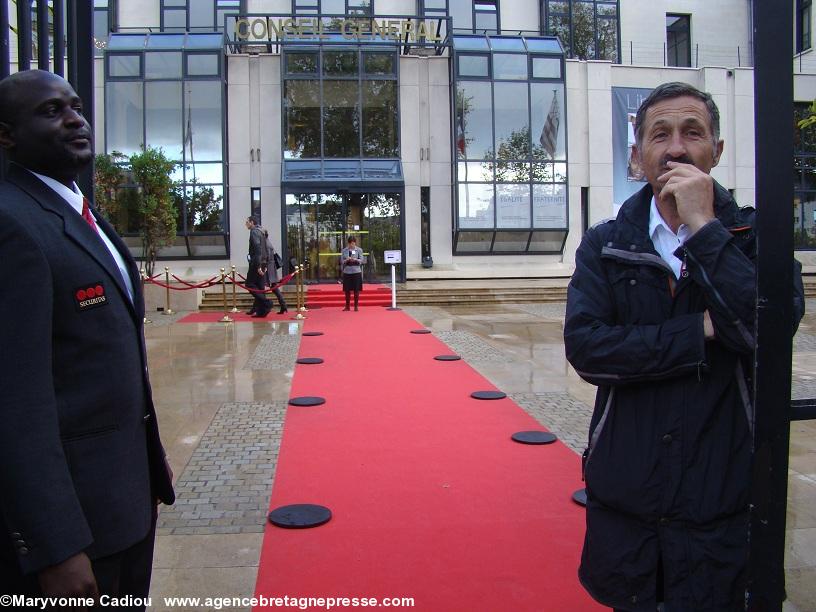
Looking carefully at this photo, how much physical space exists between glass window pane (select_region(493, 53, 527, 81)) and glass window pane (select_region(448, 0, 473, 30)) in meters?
3.44

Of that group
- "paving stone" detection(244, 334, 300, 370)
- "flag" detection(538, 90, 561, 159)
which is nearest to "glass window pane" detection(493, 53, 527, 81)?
"flag" detection(538, 90, 561, 159)

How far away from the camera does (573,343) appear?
193 cm

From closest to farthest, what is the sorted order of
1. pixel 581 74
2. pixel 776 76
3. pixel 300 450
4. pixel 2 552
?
pixel 776 76, pixel 2 552, pixel 300 450, pixel 581 74

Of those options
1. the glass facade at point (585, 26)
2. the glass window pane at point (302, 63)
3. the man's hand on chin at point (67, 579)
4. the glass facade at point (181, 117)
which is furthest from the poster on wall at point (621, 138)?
the man's hand on chin at point (67, 579)

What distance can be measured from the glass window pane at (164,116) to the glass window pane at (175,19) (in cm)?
420

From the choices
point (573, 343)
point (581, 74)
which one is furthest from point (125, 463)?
point (581, 74)

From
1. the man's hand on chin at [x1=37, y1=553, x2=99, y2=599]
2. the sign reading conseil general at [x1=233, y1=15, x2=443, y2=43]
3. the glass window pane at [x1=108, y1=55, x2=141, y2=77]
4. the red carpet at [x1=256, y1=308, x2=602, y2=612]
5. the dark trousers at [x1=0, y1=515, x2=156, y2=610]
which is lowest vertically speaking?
the red carpet at [x1=256, y1=308, x2=602, y2=612]

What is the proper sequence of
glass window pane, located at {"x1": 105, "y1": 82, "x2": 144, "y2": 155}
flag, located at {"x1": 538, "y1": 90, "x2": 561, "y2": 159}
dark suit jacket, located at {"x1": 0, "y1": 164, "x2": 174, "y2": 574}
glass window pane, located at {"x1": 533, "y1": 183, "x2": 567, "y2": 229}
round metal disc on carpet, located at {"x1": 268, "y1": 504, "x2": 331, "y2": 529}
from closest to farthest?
1. dark suit jacket, located at {"x1": 0, "y1": 164, "x2": 174, "y2": 574}
2. round metal disc on carpet, located at {"x1": 268, "y1": 504, "x2": 331, "y2": 529}
3. glass window pane, located at {"x1": 105, "y1": 82, "x2": 144, "y2": 155}
4. glass window pane, located at {"x1": 533, "y1": 183, "x2": 567, "y2": 229}
5. flag, located at {"x1": 538, "y1": 90, "x2": 561, "y2": 159}

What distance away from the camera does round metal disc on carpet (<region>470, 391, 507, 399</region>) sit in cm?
686

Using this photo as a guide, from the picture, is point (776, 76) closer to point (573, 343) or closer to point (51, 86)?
point (573, 343)

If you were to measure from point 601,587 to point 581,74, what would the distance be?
25093 mm

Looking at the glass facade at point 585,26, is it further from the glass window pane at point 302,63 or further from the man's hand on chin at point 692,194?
the man's hand on chin at point 692,194

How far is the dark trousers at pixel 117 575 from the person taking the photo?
5.32 feet

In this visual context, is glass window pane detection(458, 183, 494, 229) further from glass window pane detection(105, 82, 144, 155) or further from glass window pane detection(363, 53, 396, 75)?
glass window pane detection(105, 82, 144, 155)
